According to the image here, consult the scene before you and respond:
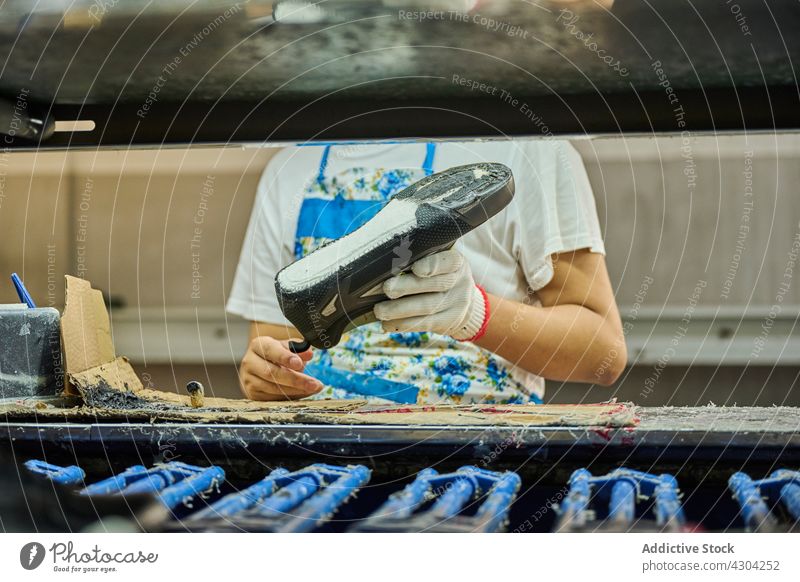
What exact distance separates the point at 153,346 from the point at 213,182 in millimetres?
315

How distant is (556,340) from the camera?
68 centimetres

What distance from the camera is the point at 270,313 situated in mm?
764

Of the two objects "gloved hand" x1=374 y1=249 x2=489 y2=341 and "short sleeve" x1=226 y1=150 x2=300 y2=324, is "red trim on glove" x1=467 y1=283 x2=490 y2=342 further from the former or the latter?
"short sleeve" x1=226 y1=150 x2=300 y2=324

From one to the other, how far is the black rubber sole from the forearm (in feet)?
0.58

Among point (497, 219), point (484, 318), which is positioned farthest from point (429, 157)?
point (484, 318)

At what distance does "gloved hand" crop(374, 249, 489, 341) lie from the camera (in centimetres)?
51

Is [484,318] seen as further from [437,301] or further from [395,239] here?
[395,239]

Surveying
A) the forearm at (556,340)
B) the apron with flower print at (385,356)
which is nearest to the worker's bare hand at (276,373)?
the apron with flower print at (385,356)

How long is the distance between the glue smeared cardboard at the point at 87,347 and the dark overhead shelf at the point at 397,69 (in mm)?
115

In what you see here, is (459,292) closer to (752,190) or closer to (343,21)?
(343,21)

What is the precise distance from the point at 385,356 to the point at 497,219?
0.16m

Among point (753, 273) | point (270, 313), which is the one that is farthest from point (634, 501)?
point (753, 273)


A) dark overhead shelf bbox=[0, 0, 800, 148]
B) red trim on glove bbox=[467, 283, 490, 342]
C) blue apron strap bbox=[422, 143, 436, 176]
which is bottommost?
red trim on glove bbox=[467, 283, 490, 342]

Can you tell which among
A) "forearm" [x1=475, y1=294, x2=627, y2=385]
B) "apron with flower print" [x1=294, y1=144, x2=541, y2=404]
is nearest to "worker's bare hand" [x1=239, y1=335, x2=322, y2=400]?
"apron with flower print" [x1=294, y1=144, x2=541, y2=404]
